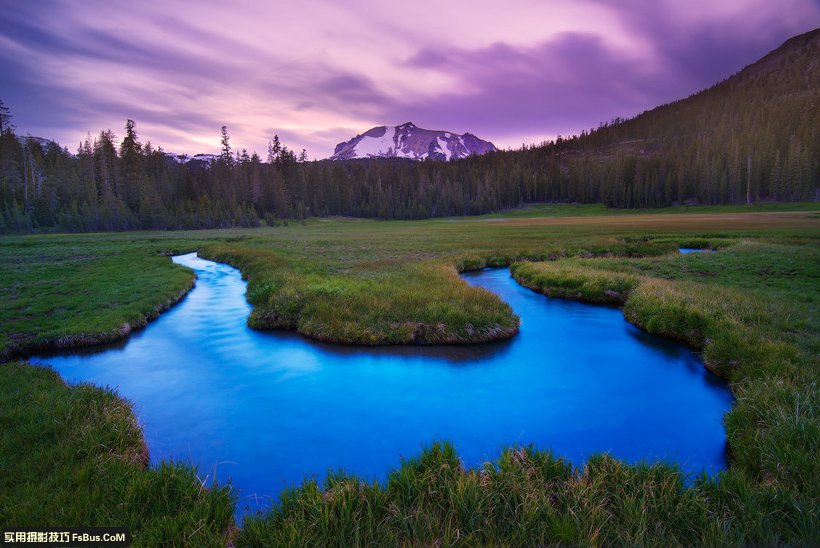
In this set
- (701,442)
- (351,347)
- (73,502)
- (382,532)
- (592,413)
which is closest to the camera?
(382,532)

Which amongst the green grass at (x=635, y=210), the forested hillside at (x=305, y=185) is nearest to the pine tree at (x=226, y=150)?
the forested hillside at (x=305, y=185)

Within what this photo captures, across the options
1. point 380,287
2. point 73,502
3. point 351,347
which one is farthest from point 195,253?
point 73,502

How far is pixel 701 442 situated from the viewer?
1029 cm

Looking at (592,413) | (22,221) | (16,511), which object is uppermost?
(22,221)

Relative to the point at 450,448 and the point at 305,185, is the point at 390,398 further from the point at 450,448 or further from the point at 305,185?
the point at 305,185

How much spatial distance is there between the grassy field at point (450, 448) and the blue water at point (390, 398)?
115 cm

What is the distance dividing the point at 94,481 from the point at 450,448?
630 cm

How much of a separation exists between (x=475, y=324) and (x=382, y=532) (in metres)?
13.5

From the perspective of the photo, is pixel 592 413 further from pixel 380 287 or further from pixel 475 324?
pixel 380 287

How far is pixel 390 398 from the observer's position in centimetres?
1328

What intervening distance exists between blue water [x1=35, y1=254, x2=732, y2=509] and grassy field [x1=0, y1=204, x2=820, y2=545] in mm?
1146

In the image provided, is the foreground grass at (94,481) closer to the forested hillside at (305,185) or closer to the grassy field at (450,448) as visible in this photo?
the grassy field at (450,448)

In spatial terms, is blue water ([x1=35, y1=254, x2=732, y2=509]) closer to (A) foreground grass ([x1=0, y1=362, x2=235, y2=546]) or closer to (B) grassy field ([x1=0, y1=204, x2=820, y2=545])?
(B) grassy field ([x1=0, y1=204, x2=820, y2=545])

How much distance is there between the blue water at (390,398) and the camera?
10.1 metres
